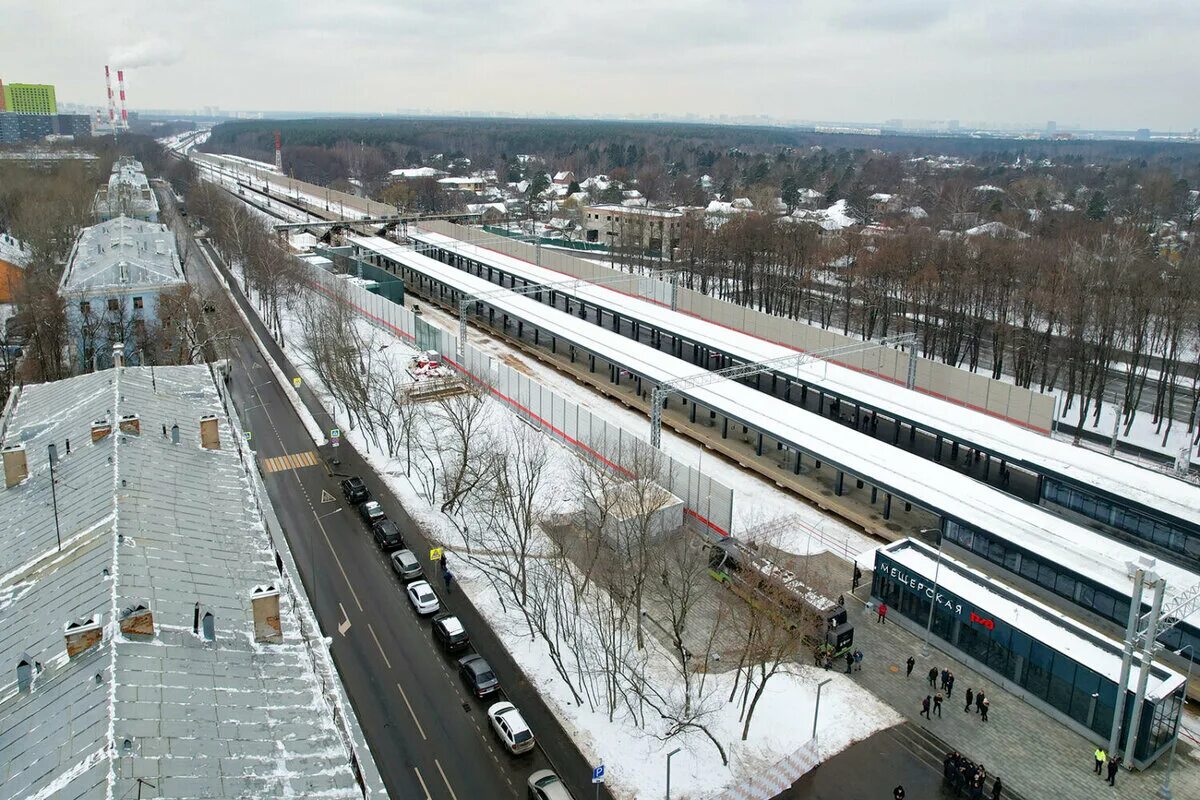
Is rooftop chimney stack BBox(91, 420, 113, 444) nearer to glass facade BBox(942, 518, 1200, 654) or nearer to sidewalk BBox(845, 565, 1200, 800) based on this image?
sidewalk BBox(845, 565, 1200, 800)

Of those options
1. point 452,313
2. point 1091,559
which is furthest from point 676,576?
point 452,313

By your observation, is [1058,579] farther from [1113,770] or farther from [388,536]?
[388,536]

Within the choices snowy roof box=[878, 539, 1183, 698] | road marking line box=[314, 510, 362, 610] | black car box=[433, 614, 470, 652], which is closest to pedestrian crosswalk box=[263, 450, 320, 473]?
road marking line box=[314, 510, 362, 610]

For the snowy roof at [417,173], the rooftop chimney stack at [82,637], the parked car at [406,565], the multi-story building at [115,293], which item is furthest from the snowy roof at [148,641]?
the snowy roof at [417,173]

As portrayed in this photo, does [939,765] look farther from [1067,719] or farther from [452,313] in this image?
[452,313]

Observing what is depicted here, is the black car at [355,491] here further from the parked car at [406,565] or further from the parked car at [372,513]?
the parked car at [406,565]

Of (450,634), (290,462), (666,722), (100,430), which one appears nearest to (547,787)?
(666,722)
